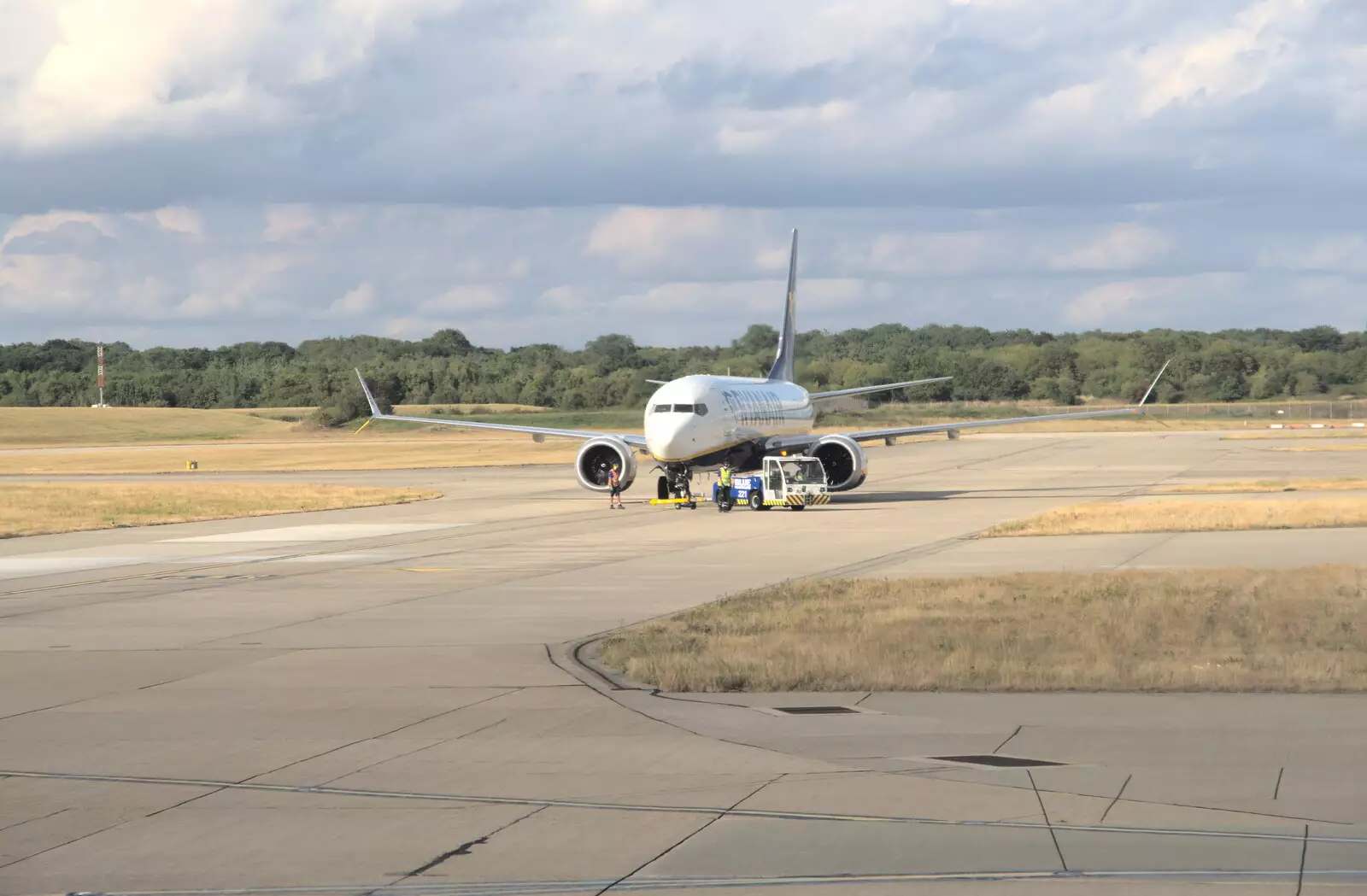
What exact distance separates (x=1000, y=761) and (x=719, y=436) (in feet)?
128

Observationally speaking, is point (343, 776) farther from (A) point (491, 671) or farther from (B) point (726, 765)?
(A) point (491, 671)

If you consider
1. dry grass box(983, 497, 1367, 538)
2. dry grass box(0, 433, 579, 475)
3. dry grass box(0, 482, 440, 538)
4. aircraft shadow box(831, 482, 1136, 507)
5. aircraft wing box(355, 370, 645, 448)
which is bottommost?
aircraft shadow box(831, 482, 1136, 507)

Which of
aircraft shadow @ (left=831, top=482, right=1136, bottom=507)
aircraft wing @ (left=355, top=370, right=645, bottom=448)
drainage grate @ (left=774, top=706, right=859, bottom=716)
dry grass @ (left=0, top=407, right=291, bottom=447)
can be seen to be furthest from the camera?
dry grass @ (left=0, top=407, right=291, bottom=447)

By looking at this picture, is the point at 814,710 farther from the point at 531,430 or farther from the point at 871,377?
the point at 871,377

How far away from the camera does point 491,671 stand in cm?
1878

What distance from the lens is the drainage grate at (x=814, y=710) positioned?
15.6 metres

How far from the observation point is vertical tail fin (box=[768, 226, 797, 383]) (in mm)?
70062

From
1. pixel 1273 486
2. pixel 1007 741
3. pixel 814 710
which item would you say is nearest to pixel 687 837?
pixel 1007 741

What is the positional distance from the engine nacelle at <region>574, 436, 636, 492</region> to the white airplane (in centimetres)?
3

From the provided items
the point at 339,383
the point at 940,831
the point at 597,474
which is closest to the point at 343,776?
the point at 940,831

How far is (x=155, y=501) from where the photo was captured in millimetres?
57531

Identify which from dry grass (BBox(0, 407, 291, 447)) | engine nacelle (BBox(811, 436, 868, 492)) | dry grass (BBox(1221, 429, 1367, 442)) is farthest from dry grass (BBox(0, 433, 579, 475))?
dry grass (BBox(1221, 429, 1367, 442))

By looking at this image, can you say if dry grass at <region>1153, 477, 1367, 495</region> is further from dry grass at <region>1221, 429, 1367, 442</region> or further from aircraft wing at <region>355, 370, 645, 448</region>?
dry grass at <region>1221, 429, 1367, 442</region>

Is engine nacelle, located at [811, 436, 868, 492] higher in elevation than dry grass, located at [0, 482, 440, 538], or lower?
higher
